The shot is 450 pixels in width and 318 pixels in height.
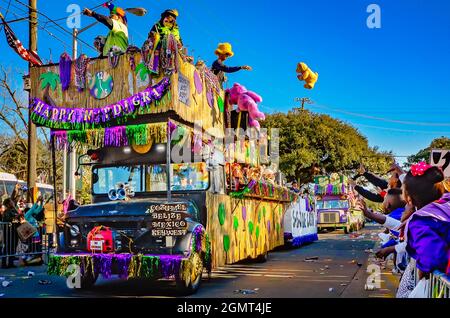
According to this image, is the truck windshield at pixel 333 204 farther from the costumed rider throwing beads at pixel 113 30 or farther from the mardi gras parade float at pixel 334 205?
the costumed rider throwing beads at pixel 113 30

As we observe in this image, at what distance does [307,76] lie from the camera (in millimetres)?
12750

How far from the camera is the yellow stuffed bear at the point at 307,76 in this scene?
1276cm

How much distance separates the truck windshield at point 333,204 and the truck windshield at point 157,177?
23.8 meters

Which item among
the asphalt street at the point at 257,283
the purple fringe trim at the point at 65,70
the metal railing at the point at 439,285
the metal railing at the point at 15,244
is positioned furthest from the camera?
the metal railing at the point at 15,244

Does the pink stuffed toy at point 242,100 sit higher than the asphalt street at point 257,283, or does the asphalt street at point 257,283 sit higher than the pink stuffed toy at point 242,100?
the pink stuffed toy at point 242,100

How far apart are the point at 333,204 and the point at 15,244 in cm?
2198

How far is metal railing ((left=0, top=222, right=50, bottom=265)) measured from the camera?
13.9m

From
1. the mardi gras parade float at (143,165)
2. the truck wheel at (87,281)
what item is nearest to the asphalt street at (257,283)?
the truck wheel at (87,281)

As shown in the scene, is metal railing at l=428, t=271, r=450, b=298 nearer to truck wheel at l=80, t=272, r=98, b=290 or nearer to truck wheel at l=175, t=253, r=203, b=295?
truck wheel at l=175, t=253, r=203, b=295

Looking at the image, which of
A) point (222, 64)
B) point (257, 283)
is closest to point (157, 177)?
point (257, 283)

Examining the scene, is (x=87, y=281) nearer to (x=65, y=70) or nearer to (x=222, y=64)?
(x=65, y=70)

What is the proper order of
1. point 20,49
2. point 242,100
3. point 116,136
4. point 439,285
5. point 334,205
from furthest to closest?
point 334,205
point 242,100
point 20,49
point 116,136
point 439,285

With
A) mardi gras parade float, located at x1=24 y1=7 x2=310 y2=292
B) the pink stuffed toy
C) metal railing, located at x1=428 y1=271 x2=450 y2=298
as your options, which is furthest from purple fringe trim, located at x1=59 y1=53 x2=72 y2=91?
metal railing, located at x1=428 y1=271 x2=450 y2=298
